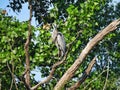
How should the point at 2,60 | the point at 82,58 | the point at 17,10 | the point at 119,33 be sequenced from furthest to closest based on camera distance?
the point at 119,33 → the point at 17,10 → the point at 2,60 → the point at 82,58

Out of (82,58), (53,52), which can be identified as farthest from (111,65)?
(82,58)

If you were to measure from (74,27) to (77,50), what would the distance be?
30.4 inches

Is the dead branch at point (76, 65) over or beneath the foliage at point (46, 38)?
beneath

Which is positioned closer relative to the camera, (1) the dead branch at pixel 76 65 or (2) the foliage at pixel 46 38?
(1) the dead branch at pixel 76 65

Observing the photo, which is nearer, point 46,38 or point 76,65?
point 76,65

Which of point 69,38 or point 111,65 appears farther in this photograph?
point 111,65

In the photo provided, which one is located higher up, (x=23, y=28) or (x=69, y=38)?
(x=23, y=28)

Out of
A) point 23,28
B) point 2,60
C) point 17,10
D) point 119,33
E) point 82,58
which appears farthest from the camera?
point 119,33

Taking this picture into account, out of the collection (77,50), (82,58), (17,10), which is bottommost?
(82,58)

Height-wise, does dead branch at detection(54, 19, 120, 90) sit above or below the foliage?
below

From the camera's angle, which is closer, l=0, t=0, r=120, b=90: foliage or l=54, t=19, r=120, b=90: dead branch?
l=54, t=19, r=120, b=90: dead branch

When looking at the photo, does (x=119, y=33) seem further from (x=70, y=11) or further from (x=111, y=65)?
(x=70, y=11)

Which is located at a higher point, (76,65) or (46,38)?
(46,38)

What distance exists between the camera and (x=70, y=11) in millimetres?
13328
